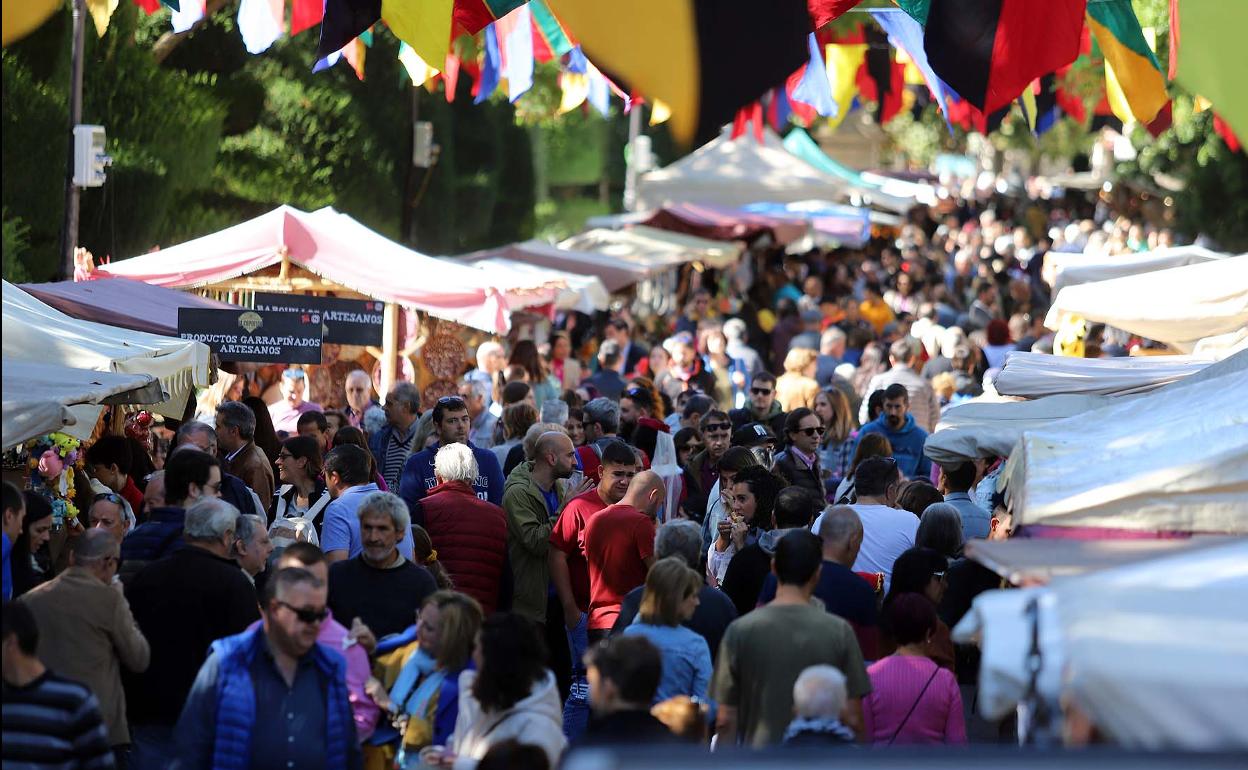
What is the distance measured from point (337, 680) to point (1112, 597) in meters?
2.77

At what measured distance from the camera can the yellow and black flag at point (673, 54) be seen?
6738 millimetres

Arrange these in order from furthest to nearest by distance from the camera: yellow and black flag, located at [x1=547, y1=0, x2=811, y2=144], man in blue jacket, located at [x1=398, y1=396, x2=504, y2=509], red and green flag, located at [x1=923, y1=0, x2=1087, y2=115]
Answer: man in blue jacket, located at [x1=398, y1=396, x2=504, y2=509] < red and green flag, located at [x1=923, y1=0, x2=1087, y2=115] < yellow and black flag, located at [x1=547, y1=0, x2=811, y2=144]

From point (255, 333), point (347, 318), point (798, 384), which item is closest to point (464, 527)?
point (255, 333)

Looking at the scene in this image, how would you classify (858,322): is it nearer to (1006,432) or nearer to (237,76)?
(237,76)

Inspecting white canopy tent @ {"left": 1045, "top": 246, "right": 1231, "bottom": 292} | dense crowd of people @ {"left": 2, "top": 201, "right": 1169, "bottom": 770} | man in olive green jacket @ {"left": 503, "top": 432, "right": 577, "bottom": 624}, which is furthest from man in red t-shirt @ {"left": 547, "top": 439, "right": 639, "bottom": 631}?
white canopy tent @ {"left": 1045, "top": 246, "right": 1231, "bottom": 292}

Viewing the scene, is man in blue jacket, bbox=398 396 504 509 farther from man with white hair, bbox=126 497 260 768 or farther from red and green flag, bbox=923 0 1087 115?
red and green flag, bbox=923 0 1087 115

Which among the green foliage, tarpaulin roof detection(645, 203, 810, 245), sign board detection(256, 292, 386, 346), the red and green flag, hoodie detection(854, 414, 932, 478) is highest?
tarpaulin roof detection(645, 203, 810, 245)

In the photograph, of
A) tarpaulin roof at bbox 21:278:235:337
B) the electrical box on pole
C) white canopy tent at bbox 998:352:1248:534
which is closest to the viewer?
white canopy tent at bbox 998:352:1248:534

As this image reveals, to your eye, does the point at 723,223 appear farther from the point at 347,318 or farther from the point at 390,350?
the point at 347,318

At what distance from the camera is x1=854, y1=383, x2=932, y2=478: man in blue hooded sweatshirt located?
12.4 metres

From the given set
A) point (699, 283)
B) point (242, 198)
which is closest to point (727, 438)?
point (242, 198)

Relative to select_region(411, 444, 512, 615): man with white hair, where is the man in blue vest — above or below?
below

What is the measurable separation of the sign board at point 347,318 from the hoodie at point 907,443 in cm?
339

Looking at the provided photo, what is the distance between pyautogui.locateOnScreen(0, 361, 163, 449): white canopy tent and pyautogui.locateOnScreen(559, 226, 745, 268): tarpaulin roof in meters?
16.2
